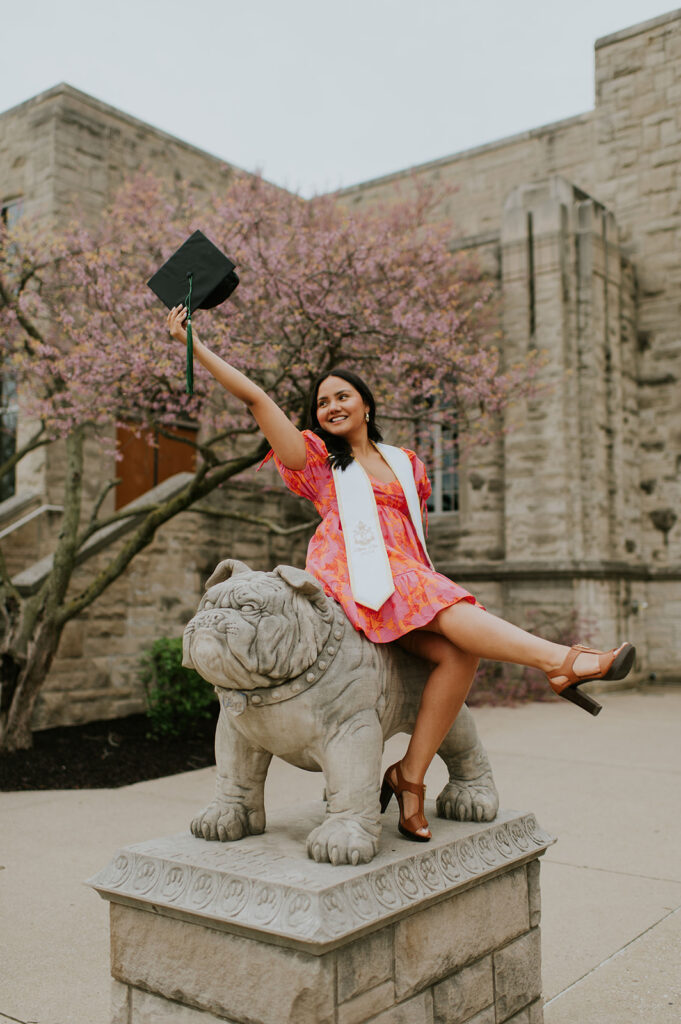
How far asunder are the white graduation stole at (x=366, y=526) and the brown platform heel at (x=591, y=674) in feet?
1.84

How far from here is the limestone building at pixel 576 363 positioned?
12.2m

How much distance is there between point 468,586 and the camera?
13.2 meters

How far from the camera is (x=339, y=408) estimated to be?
2994mm

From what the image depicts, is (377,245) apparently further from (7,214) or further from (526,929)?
(526,929)

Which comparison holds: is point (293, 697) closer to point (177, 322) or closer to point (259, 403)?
point (259, 403)

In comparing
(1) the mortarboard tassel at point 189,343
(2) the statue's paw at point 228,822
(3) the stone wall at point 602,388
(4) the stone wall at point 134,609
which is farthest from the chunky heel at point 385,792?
(3) the stone wall at point 602,388

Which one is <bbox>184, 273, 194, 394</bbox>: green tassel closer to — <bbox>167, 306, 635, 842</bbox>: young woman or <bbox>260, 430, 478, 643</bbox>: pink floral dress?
<bbox>167, 306, 635, 842</bbox>: young woman

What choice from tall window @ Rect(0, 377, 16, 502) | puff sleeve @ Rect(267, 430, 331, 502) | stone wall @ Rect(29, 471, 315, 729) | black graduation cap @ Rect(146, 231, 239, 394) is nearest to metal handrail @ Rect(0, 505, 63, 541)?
stone wall @ Rect(29, 471, 315, 729)

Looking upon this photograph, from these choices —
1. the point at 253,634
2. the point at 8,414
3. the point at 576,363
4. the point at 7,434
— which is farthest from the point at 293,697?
the point at 7,434

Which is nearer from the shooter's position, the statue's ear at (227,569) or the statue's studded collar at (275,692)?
the statue's studded collar at (275,692)

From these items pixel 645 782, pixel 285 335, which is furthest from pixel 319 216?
pixel 645 782

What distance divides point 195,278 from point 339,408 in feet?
2.14

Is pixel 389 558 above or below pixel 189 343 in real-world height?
below

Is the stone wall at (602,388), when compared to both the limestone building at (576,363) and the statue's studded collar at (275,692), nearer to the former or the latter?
the limestone building at (576,363)
